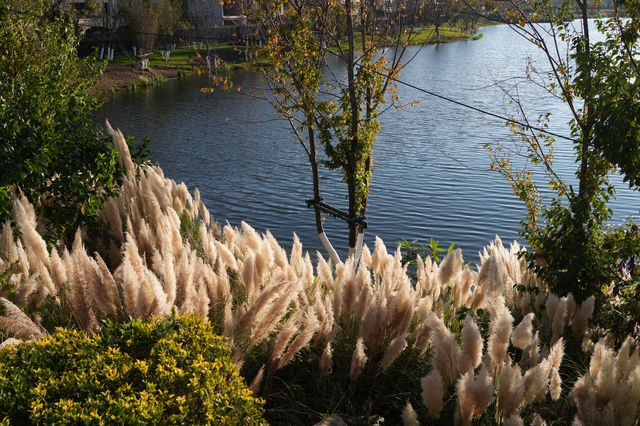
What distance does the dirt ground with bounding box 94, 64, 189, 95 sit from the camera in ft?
117

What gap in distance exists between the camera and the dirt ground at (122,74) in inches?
1401

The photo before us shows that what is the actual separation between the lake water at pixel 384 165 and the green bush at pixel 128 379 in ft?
17.8

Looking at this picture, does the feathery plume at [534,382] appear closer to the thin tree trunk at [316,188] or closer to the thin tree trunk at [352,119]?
the thin tree trunk at [352,119]

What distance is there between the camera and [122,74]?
38156 mm

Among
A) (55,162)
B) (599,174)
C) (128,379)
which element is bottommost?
(128,379)

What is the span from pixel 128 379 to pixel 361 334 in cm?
126

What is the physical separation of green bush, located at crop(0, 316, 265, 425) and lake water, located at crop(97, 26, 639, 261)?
5425 mm

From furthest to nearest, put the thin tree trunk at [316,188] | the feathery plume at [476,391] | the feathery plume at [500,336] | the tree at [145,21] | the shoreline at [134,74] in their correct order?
1. the tree at [145,21]
2. the shoreline at [134,74]
3. the thin tree trunk at [316,188]
4. the feathery plume at [500,336]
5. the feathery plume at [476,391]

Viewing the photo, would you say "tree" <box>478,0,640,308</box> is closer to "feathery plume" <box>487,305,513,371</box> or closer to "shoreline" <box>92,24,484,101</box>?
"feathery plume" <box>487,305,513,371</box>

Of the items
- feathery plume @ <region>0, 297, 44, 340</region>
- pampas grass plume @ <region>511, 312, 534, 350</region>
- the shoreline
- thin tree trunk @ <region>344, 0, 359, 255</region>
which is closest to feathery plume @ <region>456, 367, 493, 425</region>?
pampas grass plume @ <region>511, 312, 534, 350</region>

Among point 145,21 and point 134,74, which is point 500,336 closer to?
point 134,74

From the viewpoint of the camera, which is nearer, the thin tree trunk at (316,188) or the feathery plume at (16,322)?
the feathery plume at (16,322)

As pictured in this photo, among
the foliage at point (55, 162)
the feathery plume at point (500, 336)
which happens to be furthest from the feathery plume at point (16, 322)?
the feathery plume at point (500, 336)

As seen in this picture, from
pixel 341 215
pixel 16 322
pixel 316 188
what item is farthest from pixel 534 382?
pixel 316 188
